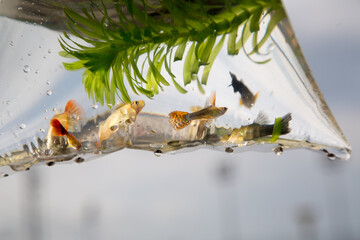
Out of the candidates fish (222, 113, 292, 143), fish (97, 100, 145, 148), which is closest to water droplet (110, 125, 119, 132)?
fish (97, 100, 145, 148)

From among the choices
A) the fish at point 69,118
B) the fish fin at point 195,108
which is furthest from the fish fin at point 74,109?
the fish fin at point 195,108

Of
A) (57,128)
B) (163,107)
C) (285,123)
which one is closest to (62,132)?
(57,128)

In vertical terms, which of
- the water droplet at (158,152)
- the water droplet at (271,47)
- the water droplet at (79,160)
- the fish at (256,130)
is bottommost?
the water droplet at (79,160)

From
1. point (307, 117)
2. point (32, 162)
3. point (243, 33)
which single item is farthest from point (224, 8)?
point (32, 162)

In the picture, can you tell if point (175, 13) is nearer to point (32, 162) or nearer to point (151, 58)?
point (151, 58)

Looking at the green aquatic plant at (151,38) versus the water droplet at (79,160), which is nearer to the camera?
the green aquatic plant at (151,38)

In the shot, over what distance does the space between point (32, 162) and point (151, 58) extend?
0.64 ft

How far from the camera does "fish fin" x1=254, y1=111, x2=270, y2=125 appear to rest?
458mm

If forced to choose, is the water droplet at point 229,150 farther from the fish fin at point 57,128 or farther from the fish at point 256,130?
the fish fin at point 57,128

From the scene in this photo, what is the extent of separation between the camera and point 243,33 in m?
0.44

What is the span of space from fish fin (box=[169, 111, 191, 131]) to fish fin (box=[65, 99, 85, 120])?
0.10 m

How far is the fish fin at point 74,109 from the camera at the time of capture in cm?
49

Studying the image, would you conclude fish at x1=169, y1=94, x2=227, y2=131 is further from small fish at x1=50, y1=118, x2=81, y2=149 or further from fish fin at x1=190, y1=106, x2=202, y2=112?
small fish at x1=50, y1=118, x2=81, y2=149

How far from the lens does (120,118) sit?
483 millimetres
